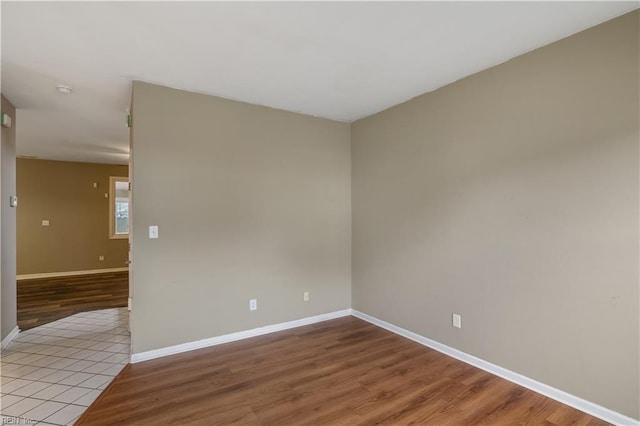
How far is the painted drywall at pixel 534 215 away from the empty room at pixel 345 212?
0.6 inches

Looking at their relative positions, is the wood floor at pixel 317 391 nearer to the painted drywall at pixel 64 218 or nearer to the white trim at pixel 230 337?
the white trim at pixel 230 337

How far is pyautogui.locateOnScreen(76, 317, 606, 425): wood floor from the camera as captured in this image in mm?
2047

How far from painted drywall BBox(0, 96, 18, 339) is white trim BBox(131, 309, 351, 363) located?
65.2 inches

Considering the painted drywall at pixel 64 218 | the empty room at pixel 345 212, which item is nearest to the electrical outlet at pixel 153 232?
the empty room at pixel 345 212

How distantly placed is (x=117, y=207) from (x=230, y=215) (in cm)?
578

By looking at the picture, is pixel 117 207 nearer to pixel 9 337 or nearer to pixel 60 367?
pixel 9 337

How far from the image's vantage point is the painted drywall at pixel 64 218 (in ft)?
21.5

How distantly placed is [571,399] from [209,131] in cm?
381

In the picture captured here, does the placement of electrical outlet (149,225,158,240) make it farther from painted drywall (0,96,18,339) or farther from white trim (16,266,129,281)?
white trim (16,266,129,281)

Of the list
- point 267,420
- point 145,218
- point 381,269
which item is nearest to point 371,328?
point 381,269

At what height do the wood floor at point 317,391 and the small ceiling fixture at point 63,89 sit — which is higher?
the small ceiling fixture at point 63,89

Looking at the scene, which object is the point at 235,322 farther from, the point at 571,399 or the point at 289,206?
the point at 571,399

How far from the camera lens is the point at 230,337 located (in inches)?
129

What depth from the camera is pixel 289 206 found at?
3709mm
